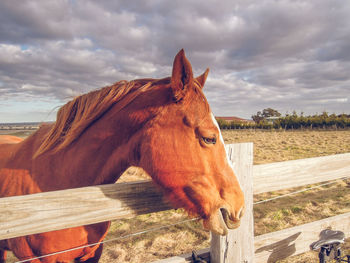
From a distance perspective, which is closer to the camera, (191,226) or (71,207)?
(71,207)

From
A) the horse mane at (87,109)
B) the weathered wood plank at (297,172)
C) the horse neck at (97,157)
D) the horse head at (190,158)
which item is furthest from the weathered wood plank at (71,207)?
the weathered wood plank at (297,172)

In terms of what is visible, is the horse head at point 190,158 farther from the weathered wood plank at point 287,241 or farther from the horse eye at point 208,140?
the weathered wood plank at point 287,241

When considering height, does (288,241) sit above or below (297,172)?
below

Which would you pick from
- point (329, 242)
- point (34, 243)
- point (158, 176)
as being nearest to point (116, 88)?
point (158, 176)

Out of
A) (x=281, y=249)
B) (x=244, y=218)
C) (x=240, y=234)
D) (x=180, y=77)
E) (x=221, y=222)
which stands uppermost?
(x=180, y=77)

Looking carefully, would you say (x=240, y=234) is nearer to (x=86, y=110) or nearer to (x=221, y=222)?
(x=221, y=222)

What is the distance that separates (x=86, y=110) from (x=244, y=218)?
170cm

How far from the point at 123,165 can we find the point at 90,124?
516 millimetres

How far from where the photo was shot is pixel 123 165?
5.95 ft

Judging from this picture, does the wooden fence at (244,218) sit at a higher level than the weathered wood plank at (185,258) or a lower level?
higher

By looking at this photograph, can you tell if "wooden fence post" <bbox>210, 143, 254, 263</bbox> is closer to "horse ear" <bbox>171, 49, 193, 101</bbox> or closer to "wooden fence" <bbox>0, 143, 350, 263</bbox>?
"wooden fence" <bbox>0, 143, 350, 263</bbox>

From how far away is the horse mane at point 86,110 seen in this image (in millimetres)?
1929

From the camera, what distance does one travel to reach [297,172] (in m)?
2.11

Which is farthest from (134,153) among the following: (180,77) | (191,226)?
(191,226)
